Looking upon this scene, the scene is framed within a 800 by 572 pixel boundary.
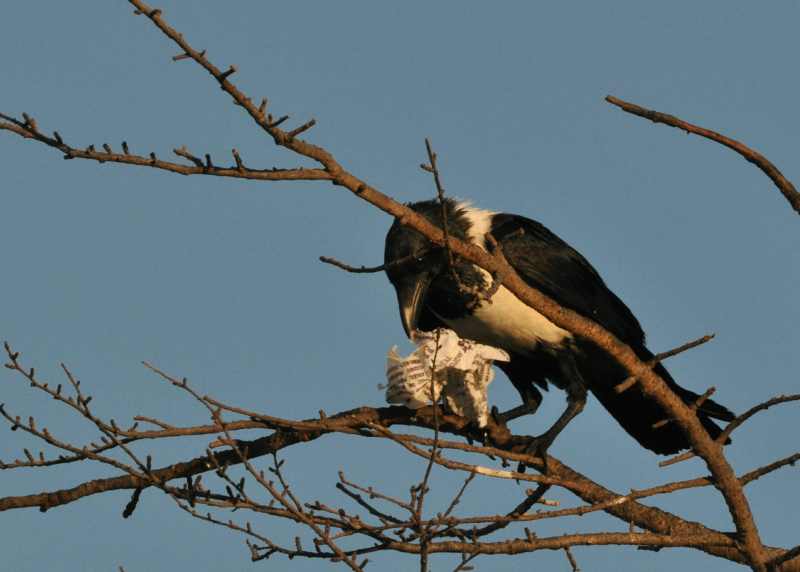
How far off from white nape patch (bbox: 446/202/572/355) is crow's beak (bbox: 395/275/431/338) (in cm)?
25

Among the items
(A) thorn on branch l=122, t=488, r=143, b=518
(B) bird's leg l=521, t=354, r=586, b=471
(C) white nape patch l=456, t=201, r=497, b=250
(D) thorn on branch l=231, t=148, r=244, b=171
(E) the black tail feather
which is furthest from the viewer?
(C) white nape patch l=456, t=201, r=497, b=250

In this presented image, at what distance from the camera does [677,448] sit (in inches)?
273

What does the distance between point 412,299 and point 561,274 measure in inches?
33.6

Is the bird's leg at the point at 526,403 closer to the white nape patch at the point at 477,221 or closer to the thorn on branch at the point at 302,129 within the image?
the white nape patch at the point at 477,221

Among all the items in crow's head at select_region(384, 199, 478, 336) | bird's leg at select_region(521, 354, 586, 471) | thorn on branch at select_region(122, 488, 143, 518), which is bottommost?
thorn on branch at select_region(122, 488, 143, 518)

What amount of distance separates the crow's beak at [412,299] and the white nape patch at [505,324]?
0.25 metres

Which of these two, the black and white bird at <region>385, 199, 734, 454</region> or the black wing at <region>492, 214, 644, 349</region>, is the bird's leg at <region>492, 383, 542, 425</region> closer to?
the black and white bird at <region>385, 199, 734, 454</region>

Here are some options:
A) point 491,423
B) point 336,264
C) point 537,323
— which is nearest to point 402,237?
point 537,323

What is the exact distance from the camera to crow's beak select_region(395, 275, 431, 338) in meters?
6.50

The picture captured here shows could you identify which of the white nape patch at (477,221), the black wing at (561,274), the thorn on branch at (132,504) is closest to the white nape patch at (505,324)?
the white nape patch at (477,221)

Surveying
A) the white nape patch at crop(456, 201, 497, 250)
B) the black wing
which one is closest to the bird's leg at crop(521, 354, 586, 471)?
the black wing

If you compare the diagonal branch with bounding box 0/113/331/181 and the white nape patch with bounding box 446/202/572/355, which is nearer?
the diagonal branch with bounding box 0/113/331/181

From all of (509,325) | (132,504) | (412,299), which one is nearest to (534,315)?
(509,325)

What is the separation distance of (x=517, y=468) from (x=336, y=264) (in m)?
2.24
